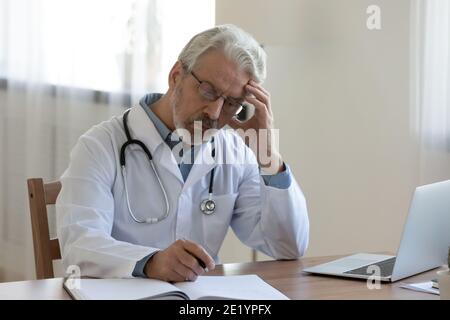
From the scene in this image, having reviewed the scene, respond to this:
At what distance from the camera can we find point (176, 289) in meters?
1.17

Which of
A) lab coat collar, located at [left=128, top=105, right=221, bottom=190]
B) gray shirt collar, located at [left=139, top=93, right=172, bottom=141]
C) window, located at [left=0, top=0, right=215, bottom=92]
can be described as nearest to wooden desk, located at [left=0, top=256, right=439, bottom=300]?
lab coat collar, located at [left=128, top=105, right=221, bottom=190]

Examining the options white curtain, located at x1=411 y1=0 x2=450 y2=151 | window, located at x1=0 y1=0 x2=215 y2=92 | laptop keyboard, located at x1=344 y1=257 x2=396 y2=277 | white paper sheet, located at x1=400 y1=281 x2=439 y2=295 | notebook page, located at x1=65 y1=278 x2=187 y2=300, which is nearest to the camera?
notebook page, located at x1=65 y1=278 x2=187 y2=300

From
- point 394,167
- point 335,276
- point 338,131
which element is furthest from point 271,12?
point 335,276

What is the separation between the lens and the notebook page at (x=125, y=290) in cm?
114

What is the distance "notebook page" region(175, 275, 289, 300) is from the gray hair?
1.75 feet

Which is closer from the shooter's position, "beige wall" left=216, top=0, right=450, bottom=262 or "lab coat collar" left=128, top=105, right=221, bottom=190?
"lab coat collar" left=128, top=105, right=221, bottom=190

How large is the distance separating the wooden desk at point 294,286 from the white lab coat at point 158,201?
0.53 ft

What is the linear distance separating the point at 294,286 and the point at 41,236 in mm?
626

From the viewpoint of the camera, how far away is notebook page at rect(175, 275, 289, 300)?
1.18m

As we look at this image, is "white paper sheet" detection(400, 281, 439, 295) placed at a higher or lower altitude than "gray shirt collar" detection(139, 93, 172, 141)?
lower

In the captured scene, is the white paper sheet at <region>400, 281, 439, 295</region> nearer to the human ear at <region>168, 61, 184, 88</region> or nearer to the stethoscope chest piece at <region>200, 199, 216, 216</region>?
the stethoscope chest piece at <region>200, 199, 216, 216</region>

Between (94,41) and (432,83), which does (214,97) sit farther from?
(94,41)

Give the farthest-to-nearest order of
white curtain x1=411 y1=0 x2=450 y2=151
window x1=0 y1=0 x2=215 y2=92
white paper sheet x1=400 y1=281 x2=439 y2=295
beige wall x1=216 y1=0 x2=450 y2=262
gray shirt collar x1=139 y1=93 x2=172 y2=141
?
window x1=0 y1=0 x2=215 y2=92 → beige wall x1=216 y1=0 x2=450 y2=262 → white curtain x1=411 y1=0 x2=450 y2=151 → gray shirt collar x1=139 y1=93 x2=172 y2=141 → white paper sheet x1=400 y1=281 x2=439 y2=295

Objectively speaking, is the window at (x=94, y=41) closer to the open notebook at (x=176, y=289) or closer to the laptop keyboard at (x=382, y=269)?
the laptop keyboard at (x=382, y=269)
